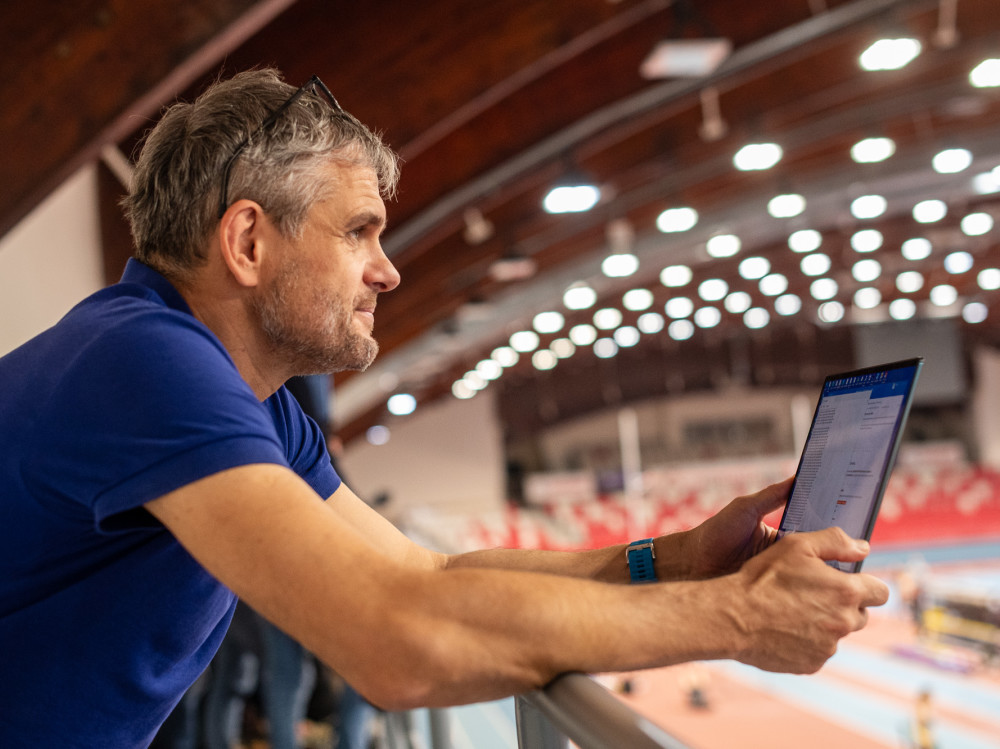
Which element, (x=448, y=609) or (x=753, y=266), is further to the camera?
(x=753, y=266)

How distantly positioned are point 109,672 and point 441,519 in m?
18.4

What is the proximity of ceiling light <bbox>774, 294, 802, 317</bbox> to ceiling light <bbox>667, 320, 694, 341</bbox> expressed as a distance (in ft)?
8.25

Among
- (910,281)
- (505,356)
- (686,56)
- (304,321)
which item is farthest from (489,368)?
(304,321)

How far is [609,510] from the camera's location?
24828 mm

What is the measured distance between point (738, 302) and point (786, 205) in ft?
37.4

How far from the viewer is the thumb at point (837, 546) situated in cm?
109

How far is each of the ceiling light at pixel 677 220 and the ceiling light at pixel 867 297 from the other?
12.3 meters

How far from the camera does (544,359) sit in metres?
27.6

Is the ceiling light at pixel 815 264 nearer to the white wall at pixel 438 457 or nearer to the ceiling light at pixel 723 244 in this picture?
the ceiling light at pixel 723 244

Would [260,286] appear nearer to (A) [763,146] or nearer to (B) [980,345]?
(A) [763,146]

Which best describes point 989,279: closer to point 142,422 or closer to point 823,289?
point 823,289

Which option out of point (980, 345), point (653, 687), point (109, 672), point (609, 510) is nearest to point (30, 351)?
point (109, 672)

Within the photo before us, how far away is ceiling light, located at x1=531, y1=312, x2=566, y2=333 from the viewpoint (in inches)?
688

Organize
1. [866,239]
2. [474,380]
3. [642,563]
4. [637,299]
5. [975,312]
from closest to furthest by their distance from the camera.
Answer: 1. [642,563]
2. [866,239]
3. [637,299]
4. [975,312]
5. [474,380]
